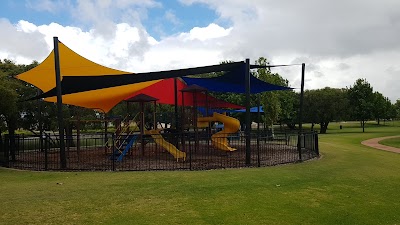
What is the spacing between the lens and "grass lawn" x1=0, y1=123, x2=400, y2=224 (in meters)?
5.84

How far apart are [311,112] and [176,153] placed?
109 ft

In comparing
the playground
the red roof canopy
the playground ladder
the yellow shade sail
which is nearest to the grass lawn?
the playground

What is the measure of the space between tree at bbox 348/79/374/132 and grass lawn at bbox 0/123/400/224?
35.1 meters

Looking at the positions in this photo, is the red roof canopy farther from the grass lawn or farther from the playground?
the grass lawn

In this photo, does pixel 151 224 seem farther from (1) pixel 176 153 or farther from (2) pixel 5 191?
(1) pixel 176 153

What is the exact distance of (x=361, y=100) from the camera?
43.6m

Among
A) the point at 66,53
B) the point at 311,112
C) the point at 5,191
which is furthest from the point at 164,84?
the point at 311,112

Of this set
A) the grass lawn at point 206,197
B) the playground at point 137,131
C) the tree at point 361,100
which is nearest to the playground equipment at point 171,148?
the playground at point 137,131

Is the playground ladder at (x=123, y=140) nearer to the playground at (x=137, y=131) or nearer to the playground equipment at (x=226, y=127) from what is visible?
the playground at (x=137, y=131)

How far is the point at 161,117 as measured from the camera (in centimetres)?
2144

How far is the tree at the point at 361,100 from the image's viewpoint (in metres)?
43.2

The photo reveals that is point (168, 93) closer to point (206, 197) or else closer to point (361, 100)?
point (206, 197)

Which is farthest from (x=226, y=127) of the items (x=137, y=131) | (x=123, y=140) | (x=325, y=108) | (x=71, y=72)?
(x=325, y=108)

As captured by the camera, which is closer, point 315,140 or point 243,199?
point 243,199
